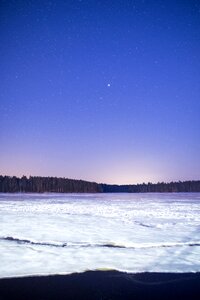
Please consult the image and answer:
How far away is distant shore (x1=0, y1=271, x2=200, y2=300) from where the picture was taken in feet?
9.77

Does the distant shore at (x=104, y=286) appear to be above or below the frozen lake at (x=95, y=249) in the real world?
below

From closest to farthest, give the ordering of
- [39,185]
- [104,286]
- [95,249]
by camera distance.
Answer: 1. [104,286]
2. [95,249]
3. [39,185]

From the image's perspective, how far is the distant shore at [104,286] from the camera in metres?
2.98

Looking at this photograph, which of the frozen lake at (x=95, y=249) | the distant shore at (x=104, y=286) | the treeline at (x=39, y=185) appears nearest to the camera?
the distant shore at (x=104, y=286)

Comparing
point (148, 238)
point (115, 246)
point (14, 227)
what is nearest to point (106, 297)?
point (115, 246)

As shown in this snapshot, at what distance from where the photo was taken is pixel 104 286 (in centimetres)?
324

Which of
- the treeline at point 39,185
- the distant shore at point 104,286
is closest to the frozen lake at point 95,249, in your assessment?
the distant shore at point 104,286

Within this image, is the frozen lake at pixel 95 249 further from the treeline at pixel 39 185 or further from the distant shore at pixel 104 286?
the treeline at pixel 39 185

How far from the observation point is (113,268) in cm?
383

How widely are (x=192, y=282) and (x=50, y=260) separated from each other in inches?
69.5

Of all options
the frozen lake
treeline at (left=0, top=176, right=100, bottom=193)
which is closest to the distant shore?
the frozen lake

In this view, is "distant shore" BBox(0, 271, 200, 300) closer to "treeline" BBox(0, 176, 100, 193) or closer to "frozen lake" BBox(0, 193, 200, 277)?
"frozen lake" BBox(0, 193, 200, 277)

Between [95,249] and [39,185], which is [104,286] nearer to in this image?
[95,249]

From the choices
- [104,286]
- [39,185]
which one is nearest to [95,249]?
[104,286]
